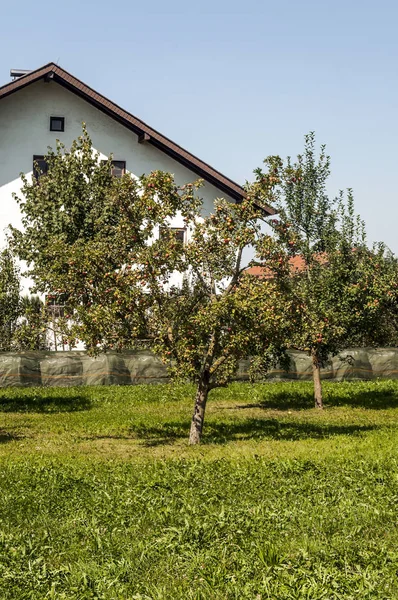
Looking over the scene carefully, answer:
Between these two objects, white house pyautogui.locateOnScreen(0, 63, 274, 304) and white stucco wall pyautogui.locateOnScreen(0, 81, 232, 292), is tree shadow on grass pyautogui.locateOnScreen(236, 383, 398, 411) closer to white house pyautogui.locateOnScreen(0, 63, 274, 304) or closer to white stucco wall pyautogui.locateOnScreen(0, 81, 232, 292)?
white house pyautogui.locateOnScreen(0, 63, 274, 304)

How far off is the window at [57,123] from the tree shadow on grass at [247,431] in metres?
22.6

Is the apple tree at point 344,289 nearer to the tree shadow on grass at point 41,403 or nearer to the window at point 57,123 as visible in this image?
the tree shadow on grass at point 41,403

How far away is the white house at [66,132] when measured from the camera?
41.2 meters

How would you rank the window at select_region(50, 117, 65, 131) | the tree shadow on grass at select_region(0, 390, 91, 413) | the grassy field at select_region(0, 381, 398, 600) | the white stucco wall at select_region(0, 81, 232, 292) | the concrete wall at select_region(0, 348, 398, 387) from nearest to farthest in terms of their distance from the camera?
the grassy field at select_region(0, 381, 398, 600) → the tree shadow on grass at select_region(0, 390, 91, 413) → the concrete wall at select_region(0, 348, 398, 387) → the white stucco wall at select_region(0, 81, 232, 292) → the window at select_region(50, 117, 65, 131)

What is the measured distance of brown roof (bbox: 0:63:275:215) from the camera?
40062 mm

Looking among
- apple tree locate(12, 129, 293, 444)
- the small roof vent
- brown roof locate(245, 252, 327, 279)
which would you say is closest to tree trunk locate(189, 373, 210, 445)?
apple tree locate(12, 129, 293, 444)

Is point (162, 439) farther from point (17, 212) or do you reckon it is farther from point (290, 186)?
point (17, 212)

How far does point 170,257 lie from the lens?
19625 millimetres

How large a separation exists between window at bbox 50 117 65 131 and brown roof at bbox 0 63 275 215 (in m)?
1.56

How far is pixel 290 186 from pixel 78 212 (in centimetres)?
887

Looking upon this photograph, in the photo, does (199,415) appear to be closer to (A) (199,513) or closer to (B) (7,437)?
(B) (7,437)

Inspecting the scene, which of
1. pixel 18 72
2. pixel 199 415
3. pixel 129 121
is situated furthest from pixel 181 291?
pixel 18 72

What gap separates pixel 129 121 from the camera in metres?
41.5

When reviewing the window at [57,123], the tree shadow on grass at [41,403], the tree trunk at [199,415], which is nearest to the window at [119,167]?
the window at [57,123]
